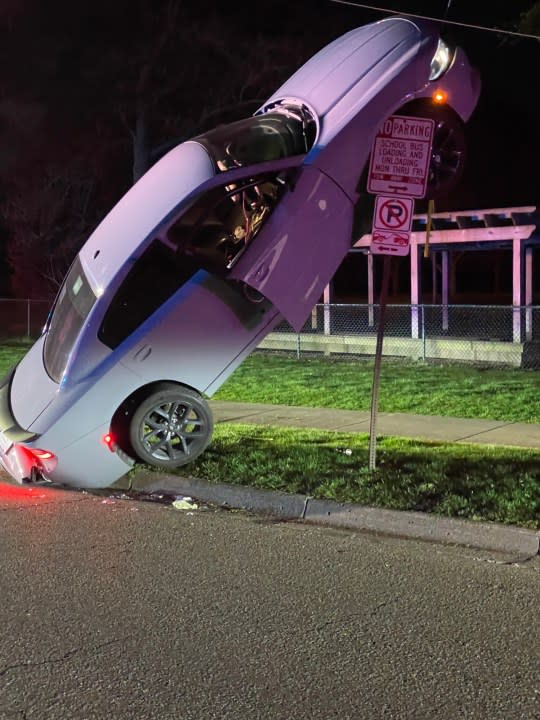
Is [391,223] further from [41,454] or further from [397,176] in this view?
[41,454]

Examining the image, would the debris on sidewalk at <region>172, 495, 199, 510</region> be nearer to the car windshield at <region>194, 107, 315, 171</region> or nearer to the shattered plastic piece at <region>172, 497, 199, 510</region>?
the shattered plastic piece at <region>172, 497, 199, 510</region>

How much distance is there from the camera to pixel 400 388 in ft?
40.1

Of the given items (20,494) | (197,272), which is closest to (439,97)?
(197,272)

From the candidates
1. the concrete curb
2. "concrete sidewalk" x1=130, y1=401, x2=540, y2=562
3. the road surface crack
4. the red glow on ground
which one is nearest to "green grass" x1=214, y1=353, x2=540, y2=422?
"concrete sidewalk" x1=130, y1=401, x2=540, y2=562

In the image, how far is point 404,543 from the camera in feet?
18.9

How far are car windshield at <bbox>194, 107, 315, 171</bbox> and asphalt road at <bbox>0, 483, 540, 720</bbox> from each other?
296 centimetres

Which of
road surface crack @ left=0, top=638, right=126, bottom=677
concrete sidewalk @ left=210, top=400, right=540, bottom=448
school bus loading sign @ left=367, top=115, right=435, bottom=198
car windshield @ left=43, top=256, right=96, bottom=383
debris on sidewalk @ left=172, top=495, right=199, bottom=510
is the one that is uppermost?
school bus loading sign @ left=367, top=115, right=435, bottom=198

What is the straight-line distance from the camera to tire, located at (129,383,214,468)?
6.93 meters

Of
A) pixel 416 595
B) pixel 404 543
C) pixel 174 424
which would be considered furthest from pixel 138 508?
pixel 416 595

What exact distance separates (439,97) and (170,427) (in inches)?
155

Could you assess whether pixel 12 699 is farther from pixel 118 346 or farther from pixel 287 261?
pixel 287 261

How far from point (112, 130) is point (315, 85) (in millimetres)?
21567

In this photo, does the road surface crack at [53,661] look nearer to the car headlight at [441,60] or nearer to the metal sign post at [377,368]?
the metal sign post at [377,368]

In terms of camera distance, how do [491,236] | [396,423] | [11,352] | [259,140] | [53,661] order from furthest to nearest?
[11,352]
[491,236]
[396,423]
[259,140]
[53,661]
